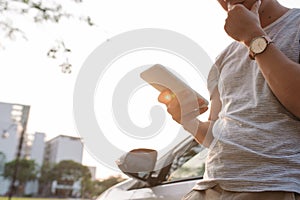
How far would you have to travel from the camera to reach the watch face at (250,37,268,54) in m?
0.93

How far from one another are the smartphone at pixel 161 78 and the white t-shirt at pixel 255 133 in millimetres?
256

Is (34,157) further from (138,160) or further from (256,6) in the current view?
(256,6)

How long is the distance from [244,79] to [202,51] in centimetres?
17

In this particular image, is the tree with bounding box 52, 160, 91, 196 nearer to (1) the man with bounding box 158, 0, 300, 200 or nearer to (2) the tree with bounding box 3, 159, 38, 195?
(2) the tree with bounding box 3, 159, 38, 195

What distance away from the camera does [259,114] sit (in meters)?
0.97

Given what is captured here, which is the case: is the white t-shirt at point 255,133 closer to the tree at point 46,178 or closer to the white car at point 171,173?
the white car at point 171,173

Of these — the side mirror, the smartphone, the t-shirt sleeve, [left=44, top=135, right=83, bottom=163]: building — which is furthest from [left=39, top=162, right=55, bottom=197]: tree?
the t-shirt sleeve

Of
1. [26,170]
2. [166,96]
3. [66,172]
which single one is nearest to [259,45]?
[166,96]

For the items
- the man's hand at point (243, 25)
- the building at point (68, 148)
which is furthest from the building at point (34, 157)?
the man's hand at point (243, 25)

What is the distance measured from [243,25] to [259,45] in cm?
8

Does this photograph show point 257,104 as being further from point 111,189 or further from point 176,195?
point 111,189

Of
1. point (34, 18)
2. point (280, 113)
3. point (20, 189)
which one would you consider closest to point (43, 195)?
point (20, 189)

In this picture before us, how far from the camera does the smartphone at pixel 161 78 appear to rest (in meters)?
1.36

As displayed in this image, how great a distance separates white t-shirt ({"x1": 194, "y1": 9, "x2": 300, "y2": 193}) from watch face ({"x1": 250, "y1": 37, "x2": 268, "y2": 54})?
100 millimetres
